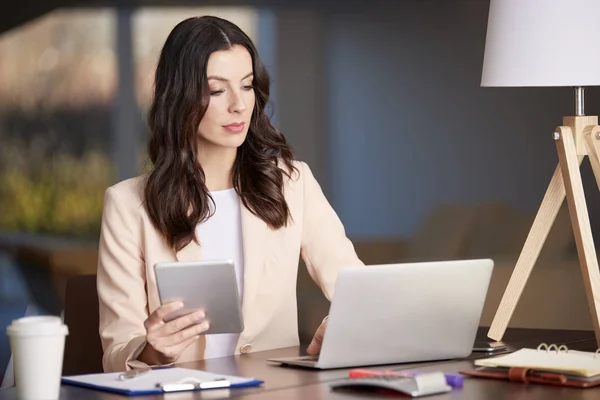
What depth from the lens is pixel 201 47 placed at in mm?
2793

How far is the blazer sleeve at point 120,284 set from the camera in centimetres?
255

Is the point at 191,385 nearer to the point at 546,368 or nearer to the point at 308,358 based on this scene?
the point at 308,358

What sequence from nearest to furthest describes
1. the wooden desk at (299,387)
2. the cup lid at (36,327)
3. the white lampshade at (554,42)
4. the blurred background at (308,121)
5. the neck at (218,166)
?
the cup lid at (36,327) < the wooden desk at (299,387) < the white lampshade at (554,42) < the neck at (218,166) < the blurred background at (308,121)

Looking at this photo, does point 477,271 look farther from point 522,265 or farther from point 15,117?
point 15,117

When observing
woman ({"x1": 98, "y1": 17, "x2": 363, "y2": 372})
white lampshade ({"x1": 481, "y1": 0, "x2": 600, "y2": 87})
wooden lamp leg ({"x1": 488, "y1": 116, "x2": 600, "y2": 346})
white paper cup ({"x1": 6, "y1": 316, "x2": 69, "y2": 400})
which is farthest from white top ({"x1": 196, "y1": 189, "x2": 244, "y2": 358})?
white paper cup ({"x1": 6, "y1": 316, "x2": 69, "y2": 400})

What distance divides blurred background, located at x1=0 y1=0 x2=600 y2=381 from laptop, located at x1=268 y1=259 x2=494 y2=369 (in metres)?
3.03

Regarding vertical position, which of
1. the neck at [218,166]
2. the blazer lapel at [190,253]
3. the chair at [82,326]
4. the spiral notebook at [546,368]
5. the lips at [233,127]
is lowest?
the chair at [82,326]

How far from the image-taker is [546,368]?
1.95 metres

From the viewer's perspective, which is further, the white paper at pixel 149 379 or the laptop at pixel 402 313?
the laptop at pixel 402 313

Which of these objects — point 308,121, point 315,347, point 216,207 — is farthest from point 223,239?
point 308,121

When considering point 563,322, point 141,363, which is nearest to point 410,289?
point 141,363

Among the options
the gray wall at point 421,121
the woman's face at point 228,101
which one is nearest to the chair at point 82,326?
the woman's face at point 228,101

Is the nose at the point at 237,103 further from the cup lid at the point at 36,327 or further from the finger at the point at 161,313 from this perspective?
the cup lid at the point at 36,327

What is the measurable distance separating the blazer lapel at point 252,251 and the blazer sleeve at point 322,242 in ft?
0.53
